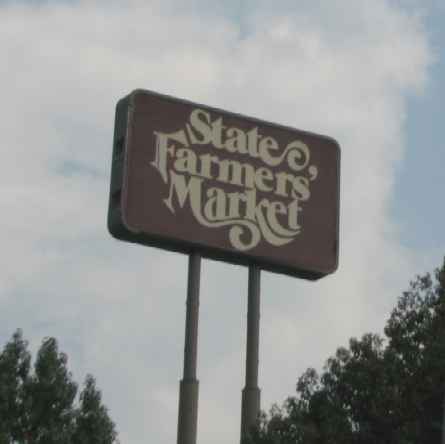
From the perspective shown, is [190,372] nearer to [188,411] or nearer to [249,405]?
[188,411]

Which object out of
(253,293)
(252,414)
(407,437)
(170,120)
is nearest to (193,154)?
(170,120)

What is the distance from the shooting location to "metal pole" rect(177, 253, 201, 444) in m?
34.7

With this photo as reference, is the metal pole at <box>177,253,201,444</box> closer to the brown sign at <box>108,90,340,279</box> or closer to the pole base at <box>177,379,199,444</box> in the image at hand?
the pole base at <box>177,379,199,444</box>

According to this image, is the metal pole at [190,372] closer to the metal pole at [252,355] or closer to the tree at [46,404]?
the metal pole at [252,355]

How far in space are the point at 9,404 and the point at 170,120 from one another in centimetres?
895

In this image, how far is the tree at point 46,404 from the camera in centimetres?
4012

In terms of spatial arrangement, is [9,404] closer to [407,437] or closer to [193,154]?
[193,154]

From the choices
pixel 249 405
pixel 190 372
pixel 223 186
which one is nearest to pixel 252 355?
pixel 249 405

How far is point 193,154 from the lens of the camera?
37.3 metres

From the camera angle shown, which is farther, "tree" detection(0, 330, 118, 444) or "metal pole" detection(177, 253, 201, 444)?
"tree" detection(0, 330, 118, 444)

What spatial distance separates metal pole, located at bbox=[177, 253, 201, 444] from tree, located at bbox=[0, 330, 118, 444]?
612 cm

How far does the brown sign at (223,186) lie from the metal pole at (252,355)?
2.09 ft

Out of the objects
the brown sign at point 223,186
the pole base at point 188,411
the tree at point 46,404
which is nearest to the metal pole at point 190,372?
the pole base at point 188,411

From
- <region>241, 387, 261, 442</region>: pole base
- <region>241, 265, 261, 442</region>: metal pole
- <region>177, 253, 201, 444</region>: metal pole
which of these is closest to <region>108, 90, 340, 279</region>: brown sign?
<region>241, 265, 261, 442</region>: metal pole
